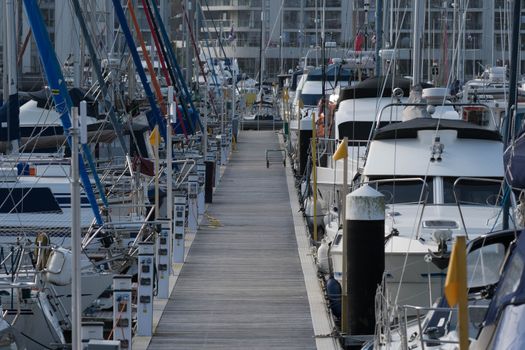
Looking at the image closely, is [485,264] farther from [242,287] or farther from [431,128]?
[242,287]

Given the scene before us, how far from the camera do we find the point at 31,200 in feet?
62.1

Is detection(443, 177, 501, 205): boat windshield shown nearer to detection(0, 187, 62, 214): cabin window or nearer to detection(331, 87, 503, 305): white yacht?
detection(331, 87, 503, 305): white yacht

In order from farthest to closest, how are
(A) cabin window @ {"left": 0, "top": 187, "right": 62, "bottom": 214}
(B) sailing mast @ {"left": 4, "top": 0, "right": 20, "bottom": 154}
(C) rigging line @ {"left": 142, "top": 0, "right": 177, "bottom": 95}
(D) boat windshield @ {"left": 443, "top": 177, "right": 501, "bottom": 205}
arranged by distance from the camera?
(C) rigging line @ {"left": 142, "top": 0, "right": 177, "bottom": 95}
(B) sailing mast @ {"left": 4, "top": 0, "right": 20, "bottom": 154}
(A) cabin window @ {"left": 0, "top": 187, "right": 62, "bottom": 214}
(D) boat windshield @ {"left": 443, "top": 177, "right": 501, "bottom": 205}

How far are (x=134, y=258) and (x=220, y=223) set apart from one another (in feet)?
16.5


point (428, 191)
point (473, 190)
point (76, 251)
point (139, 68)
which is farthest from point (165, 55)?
point (76, 251)

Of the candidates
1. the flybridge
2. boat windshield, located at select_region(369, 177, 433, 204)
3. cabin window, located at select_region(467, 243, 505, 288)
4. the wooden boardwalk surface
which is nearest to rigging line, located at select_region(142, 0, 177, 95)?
the wooden boardwalk surface

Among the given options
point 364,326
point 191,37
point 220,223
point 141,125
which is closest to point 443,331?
point 364,326

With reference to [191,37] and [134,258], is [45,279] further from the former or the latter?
[191,37]

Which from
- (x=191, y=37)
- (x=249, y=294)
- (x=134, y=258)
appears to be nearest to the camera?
(x=249, y=294)

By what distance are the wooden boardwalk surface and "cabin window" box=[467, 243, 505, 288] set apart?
2.91 meters

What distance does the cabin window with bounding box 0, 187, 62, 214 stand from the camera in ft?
61.3

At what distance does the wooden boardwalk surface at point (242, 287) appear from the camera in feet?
44.6

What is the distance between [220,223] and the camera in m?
22.1

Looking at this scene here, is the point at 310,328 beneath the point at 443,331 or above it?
beneath
